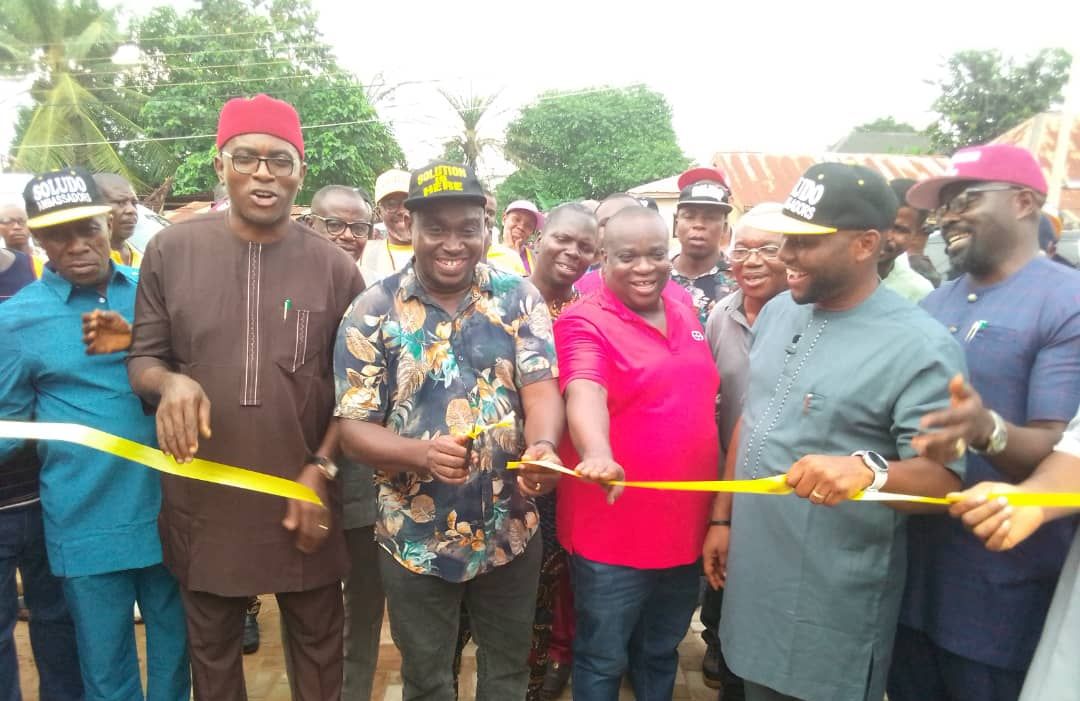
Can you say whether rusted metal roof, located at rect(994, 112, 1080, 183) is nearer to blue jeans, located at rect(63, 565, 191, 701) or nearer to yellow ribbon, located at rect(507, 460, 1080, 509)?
yellow ribbon, located at rect(507, 460, 1080, 509)

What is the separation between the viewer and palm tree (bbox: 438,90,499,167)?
30688 mm

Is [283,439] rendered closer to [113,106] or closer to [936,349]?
[936,349]

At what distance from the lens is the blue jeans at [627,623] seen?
8.93 ft

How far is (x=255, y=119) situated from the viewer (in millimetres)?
2494

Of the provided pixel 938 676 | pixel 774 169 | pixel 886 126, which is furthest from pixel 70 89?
pixel 886 126

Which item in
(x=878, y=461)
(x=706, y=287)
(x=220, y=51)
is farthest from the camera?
(x=220, y=51)

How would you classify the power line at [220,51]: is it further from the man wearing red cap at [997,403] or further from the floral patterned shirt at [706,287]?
the man wearing red cap at [997,403]

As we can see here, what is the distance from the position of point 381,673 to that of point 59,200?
2781 mm

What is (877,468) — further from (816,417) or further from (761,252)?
(761,252)

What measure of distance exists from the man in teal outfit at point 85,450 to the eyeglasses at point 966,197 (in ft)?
10.1

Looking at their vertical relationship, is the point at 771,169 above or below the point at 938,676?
above

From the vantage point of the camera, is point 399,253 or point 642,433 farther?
point 399,253

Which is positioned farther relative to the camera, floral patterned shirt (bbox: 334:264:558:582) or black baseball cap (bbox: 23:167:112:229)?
black baseball cap (bbox: 23:167:112:229)

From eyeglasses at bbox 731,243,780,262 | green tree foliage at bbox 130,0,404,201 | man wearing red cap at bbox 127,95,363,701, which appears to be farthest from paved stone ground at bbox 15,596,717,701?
green tree foliage at bbox 130,0,404,201
